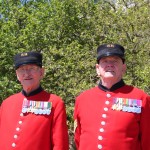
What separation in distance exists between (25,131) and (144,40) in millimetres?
8717

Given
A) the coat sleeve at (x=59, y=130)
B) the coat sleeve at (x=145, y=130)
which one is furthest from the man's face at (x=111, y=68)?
the coat sleeve at (x=59, y=130)

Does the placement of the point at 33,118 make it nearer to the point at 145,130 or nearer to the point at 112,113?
the point at 112,113

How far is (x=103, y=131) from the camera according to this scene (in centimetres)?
341

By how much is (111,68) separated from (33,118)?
0.92 m


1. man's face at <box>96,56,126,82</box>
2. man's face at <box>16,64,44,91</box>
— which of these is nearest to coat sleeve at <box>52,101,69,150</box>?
man's face at <box>16,64,44,91</box>

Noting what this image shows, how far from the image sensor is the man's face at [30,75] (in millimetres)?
3646

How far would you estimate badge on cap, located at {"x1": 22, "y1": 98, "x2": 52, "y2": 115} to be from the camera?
3679 mm

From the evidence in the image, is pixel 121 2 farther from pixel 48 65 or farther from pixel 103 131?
pixel 103 131

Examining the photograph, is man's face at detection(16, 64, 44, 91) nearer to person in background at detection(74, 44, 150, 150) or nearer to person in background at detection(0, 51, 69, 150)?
person in background at detection(0, 51, 69, 150)

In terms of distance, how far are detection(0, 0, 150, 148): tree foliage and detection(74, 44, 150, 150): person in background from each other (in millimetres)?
6774

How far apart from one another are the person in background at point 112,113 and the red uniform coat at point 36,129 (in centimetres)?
19

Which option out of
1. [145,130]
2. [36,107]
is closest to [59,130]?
[36,107]

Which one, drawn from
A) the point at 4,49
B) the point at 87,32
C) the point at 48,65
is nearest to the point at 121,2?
the point at 87,32

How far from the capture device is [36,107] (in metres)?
3.73
